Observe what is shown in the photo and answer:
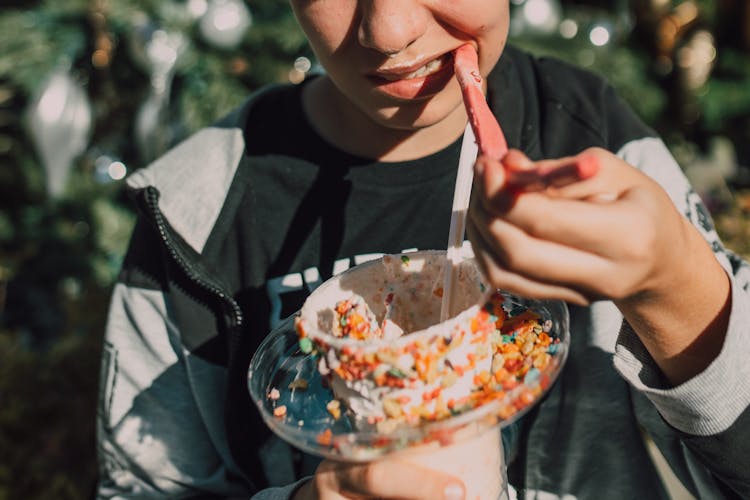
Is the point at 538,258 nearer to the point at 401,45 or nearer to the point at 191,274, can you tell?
the point at 401,45

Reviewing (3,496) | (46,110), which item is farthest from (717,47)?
(3,496)

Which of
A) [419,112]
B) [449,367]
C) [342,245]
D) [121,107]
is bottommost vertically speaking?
[121,107]

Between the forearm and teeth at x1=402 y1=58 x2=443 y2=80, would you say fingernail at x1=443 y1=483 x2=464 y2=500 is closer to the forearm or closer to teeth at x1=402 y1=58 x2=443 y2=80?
the forearm

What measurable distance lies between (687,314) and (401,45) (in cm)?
39

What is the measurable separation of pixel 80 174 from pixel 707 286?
1.94m

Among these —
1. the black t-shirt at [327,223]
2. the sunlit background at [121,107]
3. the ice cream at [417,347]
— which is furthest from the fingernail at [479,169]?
the sunlit background at [121,107]

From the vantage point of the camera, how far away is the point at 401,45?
721 mm

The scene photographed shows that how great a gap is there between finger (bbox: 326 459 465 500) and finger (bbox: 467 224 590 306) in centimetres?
20

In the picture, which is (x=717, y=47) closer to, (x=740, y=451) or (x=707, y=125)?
(x=707, y=125)

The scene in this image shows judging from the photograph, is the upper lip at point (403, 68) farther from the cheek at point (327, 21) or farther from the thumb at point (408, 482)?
the thumb at point (408, 482)

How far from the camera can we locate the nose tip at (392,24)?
0.71 m

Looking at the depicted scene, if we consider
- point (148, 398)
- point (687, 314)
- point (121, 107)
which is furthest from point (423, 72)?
point (121, 107)

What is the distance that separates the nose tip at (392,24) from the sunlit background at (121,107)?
1.01 meters

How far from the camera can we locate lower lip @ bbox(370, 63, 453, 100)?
2.57ft
